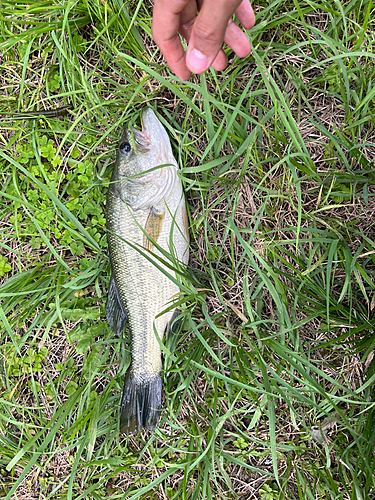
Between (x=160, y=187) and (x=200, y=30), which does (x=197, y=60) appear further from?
(x=160, y=187)

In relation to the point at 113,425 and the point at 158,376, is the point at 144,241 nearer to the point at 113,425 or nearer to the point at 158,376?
the point at 158,376

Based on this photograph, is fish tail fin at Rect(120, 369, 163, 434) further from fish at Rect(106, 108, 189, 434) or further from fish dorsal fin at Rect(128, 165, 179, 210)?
fish dorsal fin at Rect(128, 165, 179, 210)

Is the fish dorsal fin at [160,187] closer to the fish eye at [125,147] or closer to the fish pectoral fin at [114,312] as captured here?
the fish eye at [125,147]

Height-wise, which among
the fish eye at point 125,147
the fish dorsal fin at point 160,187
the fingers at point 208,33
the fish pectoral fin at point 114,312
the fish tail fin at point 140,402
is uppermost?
the fingers at point 208,33

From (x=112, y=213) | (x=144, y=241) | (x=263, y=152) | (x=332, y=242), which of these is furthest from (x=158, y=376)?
(x=263, y=152)

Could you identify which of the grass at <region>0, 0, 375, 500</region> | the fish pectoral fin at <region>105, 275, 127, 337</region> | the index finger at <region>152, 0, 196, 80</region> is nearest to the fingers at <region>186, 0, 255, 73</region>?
the index finger at <region>152, 0, 196, 80</region>

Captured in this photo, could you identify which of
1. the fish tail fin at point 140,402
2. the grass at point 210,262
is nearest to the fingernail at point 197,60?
the grass at point 210,262

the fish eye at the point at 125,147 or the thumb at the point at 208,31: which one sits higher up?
the thumb at the point at 208,31
